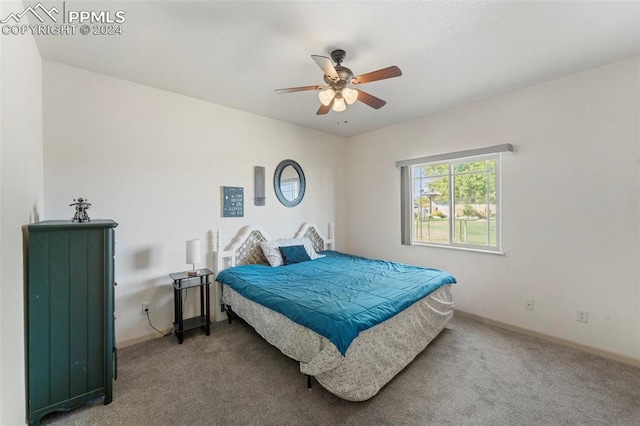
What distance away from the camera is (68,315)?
1.81 m

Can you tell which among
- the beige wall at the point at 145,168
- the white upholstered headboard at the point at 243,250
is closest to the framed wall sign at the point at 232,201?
the beige wall at the point at 145,168

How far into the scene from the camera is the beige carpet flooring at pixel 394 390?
1.77m

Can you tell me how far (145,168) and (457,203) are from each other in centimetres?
390

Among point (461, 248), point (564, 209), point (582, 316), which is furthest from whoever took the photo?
point (461, 248)

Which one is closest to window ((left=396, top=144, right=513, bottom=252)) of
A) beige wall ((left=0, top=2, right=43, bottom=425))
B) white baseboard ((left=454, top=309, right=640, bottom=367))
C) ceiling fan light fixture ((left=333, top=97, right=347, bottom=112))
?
white baseboard ((left=454, top=309, right=640, bottom=367))

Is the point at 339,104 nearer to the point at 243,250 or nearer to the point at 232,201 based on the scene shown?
the point at 232,201

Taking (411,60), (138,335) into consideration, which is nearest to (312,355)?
(138,335)

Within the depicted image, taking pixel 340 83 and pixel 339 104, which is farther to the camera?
pixel 339 104

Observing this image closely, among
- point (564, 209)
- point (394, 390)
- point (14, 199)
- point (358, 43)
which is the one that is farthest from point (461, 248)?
point (14, 199)

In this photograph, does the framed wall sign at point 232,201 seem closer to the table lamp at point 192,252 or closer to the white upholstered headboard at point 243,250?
the white upholstered headboard at point 243,250

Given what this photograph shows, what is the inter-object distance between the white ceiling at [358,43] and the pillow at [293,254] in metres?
2.02

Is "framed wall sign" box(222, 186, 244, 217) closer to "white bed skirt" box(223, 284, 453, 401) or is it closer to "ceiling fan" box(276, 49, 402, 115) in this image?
"white bed skirt" box(223, 284, 453, 401)

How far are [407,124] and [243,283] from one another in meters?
3.28

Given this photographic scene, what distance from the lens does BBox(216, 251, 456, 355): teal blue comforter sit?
1.88 metres
